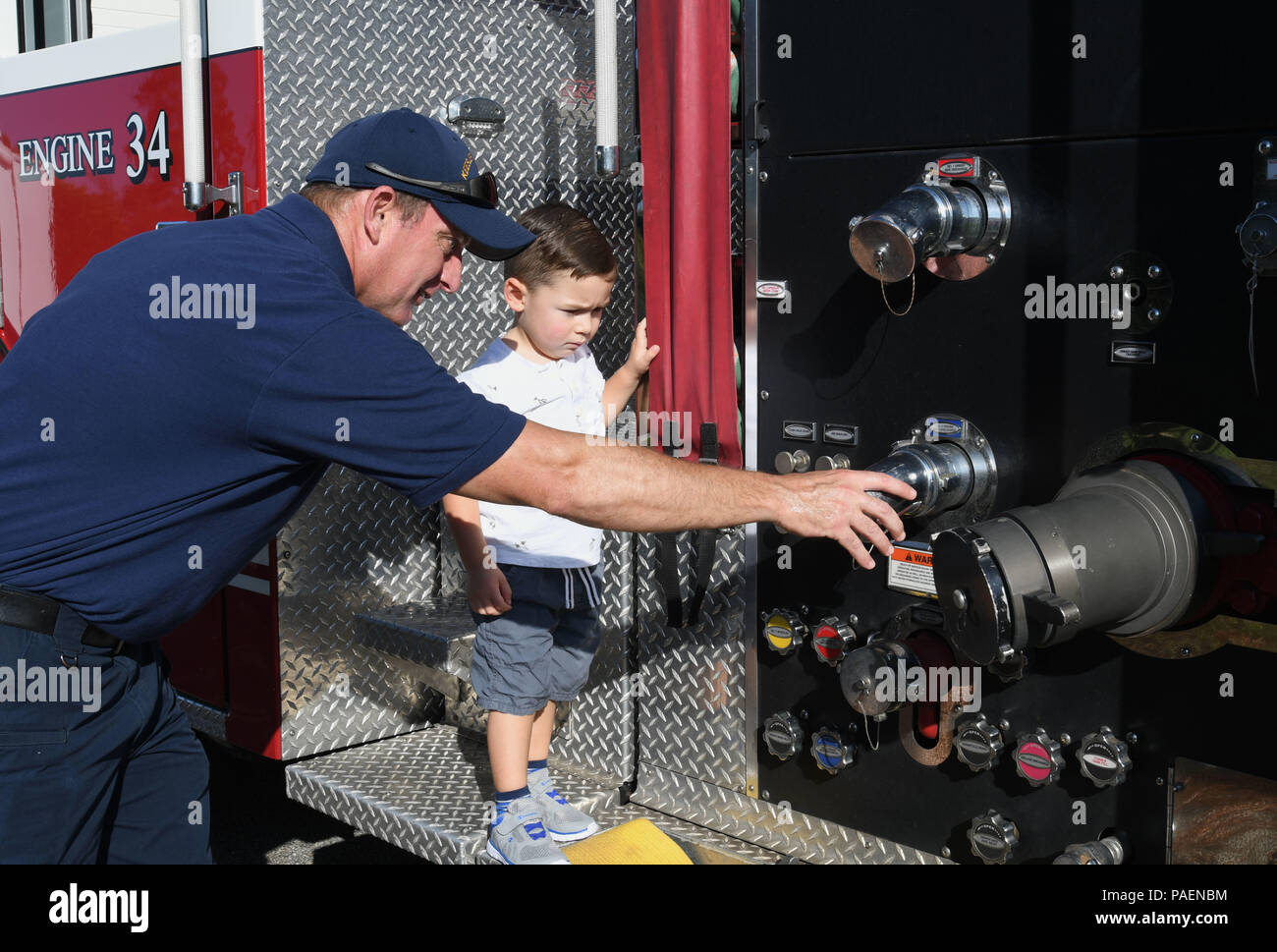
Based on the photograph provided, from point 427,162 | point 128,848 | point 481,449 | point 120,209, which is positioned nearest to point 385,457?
point 481,449

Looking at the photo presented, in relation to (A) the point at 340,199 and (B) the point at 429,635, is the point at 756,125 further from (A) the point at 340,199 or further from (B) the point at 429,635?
(B) the point at 429,635

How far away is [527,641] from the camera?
3277mm

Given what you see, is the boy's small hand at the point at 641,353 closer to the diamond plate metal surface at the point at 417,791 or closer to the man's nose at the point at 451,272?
the man's nose at the point at 451,272

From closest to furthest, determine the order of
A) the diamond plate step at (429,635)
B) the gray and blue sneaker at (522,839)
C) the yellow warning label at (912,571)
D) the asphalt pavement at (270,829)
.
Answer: the yellow warning label at (912,571), the gray and blue sneaker at (522,839), the diamond plate step at (429,635), the asphalt pavement at (270,829)

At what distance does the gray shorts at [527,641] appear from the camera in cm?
326

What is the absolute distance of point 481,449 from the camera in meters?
2.19

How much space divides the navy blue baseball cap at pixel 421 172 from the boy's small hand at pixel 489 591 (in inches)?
34.5

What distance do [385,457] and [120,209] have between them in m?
2.39

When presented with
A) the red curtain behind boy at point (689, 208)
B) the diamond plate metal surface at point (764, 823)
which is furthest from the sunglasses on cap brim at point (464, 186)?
the diamond plate metal surface at point (764, 823)

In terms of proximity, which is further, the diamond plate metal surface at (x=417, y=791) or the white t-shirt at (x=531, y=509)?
the diamond plate metal surface at (x=417, y=791)

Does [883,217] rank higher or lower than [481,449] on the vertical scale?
higher

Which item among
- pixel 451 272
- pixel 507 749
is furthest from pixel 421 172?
pixel 507 749

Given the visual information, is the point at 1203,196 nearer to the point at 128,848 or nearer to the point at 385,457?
the point at 385,457

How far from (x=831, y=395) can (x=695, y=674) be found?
89 cm
